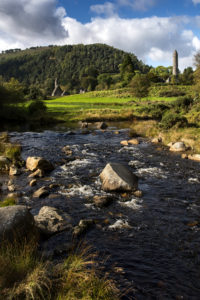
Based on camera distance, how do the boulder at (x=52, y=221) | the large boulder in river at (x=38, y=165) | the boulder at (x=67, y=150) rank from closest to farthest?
the boulder at (x=52, y=221), the large boulder in river at (x=38, y=165), the boulder at (x=67, y=150)

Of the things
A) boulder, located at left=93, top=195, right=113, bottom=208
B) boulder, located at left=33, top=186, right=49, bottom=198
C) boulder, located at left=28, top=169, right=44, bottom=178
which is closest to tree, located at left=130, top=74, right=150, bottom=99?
boulder, located at left=28, top=169, right=44, bottom=178

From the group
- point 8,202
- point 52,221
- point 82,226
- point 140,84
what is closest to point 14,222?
point 52,221

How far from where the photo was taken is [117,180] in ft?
37.8

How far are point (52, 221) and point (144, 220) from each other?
3.56 m

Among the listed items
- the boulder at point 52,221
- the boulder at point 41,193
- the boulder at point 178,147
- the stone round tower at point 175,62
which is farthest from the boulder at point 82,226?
the stone round tower at point 175,62

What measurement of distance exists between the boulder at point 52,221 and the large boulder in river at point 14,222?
86 centimetres

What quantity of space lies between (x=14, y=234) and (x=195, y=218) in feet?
22.1

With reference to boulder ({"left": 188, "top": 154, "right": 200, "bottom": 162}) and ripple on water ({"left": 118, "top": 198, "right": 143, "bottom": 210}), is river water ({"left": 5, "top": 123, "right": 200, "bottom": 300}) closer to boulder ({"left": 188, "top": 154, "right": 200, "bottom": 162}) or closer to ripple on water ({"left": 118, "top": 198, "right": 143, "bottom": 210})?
ripple on water ({"left": 118, "top": 198, "right": 143, "bottom": 210})

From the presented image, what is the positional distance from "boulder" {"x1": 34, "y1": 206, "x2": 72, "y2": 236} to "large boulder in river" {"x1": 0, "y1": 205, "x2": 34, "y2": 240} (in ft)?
2.83

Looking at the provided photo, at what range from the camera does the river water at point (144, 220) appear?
6.13 meters

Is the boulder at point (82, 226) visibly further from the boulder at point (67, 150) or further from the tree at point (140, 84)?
the tree at point (140, 84)

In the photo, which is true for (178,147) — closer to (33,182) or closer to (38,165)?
(38,165)

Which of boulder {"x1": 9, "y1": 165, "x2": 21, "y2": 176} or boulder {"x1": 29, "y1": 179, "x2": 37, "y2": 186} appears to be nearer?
boulder {"x1": 29, "y1": 179, "x2": 37, "y2": 186}

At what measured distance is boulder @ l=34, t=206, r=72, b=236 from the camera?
8047 mm
